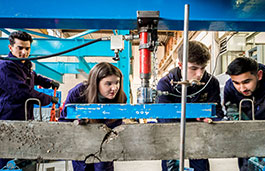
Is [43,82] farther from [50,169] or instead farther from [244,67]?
[244,67]

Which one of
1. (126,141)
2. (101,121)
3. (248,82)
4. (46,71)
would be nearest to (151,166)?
(101,121)

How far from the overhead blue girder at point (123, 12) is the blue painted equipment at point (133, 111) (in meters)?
0.33

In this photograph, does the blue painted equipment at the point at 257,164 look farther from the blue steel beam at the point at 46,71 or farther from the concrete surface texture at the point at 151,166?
→ the blue steel beam at the point at 46,71

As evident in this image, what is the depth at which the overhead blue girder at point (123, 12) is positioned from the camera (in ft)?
2.15

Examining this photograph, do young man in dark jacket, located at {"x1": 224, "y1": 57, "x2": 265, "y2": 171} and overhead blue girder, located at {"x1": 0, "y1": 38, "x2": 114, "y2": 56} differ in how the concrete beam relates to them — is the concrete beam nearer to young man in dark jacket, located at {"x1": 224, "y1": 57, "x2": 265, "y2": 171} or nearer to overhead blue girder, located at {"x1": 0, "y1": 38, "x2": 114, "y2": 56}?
young man in dark jacket, located at {"x1": 224, "y1": 57, "x2": 265, "y2": 171}

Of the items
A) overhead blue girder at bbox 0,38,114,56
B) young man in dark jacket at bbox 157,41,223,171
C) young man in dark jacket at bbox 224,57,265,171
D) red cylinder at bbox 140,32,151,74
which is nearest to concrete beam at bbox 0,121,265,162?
red cylinder at bbox 140,32,151,74

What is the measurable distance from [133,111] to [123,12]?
0.37 metres

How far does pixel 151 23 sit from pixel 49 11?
382mm

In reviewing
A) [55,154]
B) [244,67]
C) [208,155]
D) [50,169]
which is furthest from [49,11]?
[50,169]

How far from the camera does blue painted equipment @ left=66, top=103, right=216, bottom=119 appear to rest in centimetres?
61

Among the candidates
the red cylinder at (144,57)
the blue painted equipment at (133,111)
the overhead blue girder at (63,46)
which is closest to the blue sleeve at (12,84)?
the overhead blue girder at (63,46)

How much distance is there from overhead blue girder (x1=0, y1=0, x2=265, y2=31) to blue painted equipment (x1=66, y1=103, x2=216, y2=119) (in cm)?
33

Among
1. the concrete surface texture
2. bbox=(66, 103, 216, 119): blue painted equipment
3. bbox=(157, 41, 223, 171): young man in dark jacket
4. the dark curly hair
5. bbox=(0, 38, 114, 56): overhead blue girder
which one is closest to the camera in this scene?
bbox=(66, 103, 216, 119): blue painted equipment

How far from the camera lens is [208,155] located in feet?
2.15
